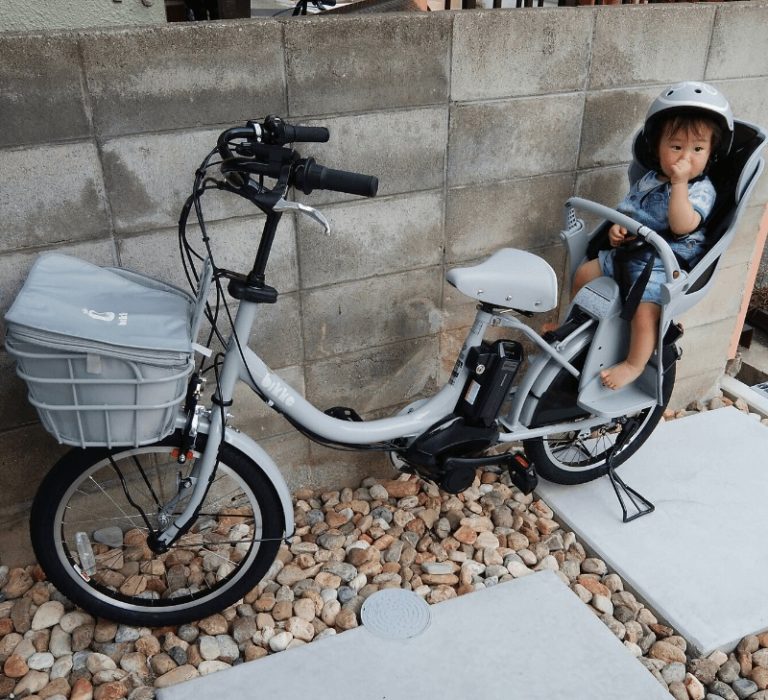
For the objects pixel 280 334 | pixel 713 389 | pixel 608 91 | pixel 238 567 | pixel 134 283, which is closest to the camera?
pixel 134 283

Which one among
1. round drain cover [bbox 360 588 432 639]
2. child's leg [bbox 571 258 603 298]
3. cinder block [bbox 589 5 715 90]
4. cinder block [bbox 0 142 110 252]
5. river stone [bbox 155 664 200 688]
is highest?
cinder block [bbox 589 5 715 90]

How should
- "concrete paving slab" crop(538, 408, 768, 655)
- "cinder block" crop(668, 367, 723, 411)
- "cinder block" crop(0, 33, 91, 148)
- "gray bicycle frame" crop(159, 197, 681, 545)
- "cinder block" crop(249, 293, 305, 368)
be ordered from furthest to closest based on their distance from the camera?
"cinder block" crop(668, 367, 723, 411)
"cinder block" crop(249, 293, 305, 368)
"concrete paving slab" crop(538, 408, 768, 655)
"gray bicycle frame" crop(159, 197, 681, 545)
"cinder block" crop(0, 33, 91, 148)

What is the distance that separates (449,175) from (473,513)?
1447mm

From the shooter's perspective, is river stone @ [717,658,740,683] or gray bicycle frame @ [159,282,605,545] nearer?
gray bicycle frame @ [159,282,605,545]

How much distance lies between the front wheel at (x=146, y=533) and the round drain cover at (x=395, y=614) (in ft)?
1.38

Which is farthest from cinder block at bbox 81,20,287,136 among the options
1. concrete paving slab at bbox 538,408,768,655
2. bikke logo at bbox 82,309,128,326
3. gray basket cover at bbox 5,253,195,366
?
concrete paving slab at bbox 538,408,768,655

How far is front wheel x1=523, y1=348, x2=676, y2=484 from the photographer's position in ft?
10.7

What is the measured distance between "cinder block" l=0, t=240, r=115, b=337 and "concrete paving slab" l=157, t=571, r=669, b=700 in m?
1.38

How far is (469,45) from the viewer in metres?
2.80

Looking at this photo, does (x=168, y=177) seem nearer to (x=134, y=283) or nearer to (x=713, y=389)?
(x=134, y=283)

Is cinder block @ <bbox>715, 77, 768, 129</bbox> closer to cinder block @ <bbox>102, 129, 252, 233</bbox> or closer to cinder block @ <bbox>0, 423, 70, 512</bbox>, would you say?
cinder block @ <bbox>102, 129, 252, 233</bbox>

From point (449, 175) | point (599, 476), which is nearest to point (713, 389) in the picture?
point (599, 476)

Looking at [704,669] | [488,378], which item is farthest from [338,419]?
[704,669]

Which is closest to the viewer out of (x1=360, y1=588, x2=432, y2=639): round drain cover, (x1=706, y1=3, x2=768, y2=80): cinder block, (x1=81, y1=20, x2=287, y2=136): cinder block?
(x1=81, y1=20, x2=287, y2=136): cinder block
